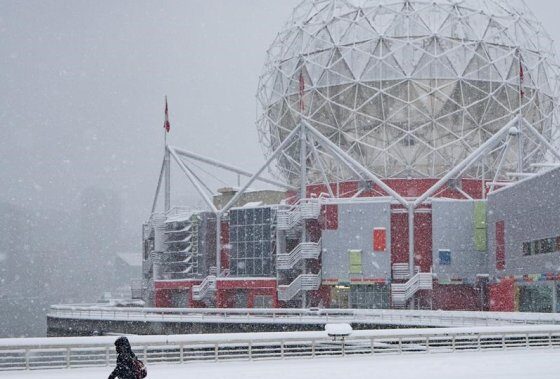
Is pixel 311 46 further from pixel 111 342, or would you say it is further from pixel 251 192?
pixel 111 342

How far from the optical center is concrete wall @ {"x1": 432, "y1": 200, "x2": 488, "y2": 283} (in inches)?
2317

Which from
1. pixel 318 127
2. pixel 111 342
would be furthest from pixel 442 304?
pixel 111 342

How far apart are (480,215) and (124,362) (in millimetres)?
47126

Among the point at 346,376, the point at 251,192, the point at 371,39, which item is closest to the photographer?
the point at 346,376

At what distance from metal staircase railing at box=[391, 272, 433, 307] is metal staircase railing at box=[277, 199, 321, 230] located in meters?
7.00

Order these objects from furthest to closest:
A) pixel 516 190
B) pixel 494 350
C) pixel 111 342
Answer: pixel 516 190, pixel 494 350, pixel 111 342

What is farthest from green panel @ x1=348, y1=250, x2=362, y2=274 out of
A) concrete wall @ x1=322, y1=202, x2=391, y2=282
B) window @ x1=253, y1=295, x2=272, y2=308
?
window @ x1=253, y1=295, x2=272, y2=308

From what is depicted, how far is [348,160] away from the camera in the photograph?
2406 inches

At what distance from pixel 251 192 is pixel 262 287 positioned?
19.7 meters

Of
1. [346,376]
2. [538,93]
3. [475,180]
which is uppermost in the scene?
[538,93]

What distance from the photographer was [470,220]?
59.4 m

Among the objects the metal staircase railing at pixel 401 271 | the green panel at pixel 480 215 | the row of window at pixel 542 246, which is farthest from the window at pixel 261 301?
the row of window at pixel 542 246

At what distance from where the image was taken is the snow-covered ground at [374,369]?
22609mm

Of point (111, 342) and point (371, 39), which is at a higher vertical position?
point (371, 39)
